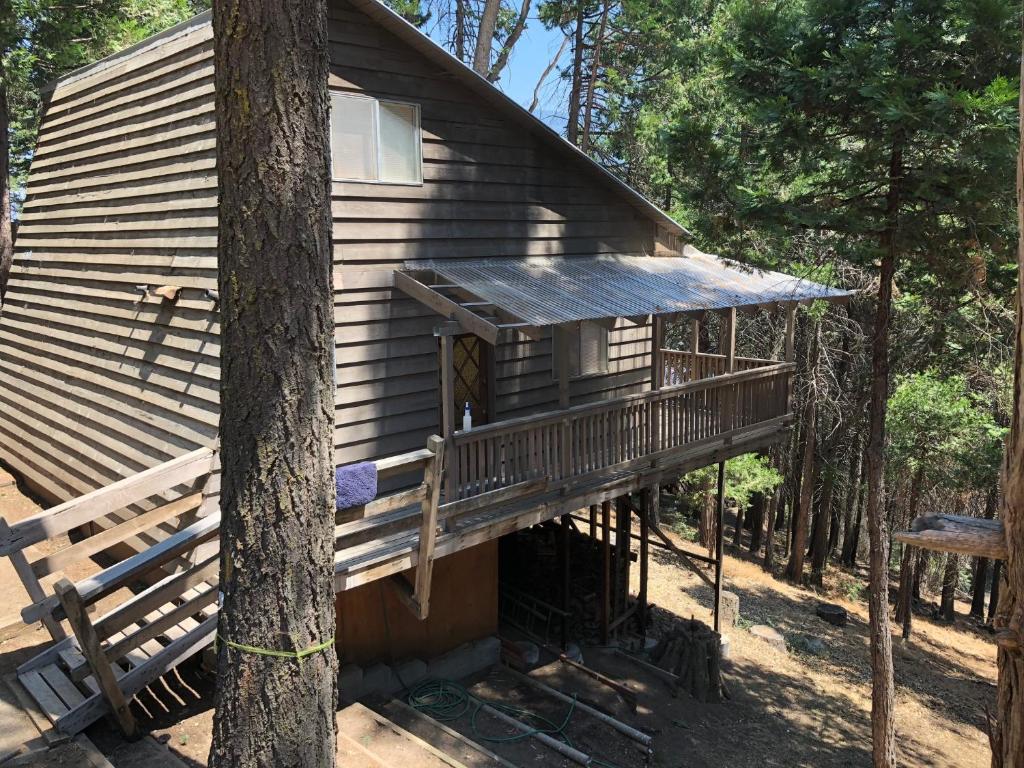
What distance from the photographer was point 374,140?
826cm

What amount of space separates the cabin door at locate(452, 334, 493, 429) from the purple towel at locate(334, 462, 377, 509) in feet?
10.8

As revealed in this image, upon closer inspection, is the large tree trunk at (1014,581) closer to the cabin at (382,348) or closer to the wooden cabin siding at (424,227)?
the cabin at (382,348)

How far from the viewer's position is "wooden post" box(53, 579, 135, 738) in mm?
4938

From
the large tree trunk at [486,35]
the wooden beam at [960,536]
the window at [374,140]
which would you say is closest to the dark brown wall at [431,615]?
the window at [374,140]

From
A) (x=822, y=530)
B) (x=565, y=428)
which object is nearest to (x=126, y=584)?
(x=565, y=428)

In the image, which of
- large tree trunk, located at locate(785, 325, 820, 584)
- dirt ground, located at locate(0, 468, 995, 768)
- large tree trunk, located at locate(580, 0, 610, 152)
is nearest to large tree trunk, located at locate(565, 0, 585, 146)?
large tree trunk, located at locate(580, 0, 610, 152)

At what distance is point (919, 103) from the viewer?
28.2 feet

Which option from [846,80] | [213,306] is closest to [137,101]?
[213,306]

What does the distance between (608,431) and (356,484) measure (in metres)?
3.66

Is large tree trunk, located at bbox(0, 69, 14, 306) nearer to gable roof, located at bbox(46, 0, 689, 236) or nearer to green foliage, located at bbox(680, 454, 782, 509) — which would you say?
gable roof, located at bbox(46, 0, 689, 236)

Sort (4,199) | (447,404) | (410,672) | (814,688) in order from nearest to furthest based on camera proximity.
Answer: (447,404)
(410,672)
(814,688)
(4,199)

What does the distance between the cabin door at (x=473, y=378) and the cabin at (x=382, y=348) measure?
0.12 ft

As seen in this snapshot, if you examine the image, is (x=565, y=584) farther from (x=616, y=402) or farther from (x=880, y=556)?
(x=880, y=556)

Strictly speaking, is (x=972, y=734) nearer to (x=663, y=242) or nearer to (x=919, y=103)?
(x=663, y=242)
